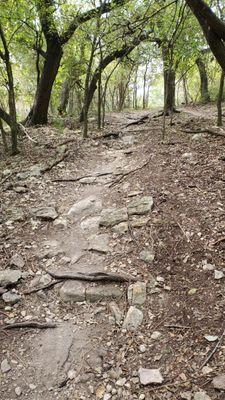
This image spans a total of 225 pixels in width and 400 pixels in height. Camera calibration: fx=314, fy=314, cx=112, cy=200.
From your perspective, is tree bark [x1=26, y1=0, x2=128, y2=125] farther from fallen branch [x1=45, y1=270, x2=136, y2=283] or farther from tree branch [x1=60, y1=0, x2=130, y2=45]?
fallen branch [x1=45, y1=270, x2=136, y2=283]

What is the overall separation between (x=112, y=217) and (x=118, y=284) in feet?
Answer: 4.97

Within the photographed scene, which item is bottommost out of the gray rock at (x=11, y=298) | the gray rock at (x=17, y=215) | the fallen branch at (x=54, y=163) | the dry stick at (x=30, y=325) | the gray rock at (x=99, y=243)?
the dry stick at (x=30, y=325)

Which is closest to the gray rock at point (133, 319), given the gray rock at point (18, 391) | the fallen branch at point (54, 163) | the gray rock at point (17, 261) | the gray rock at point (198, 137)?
the gray rock at point (18, 391)

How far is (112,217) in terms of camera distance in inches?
204

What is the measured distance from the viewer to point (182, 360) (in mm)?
→ 2912

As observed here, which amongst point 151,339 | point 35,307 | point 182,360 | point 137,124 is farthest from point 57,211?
point 137,124

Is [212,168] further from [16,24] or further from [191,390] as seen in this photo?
[16,24]

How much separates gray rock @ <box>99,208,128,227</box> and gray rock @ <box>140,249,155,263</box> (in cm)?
90

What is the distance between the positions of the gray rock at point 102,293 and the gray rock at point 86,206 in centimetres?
200

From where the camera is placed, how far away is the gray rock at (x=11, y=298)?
12.3 feet

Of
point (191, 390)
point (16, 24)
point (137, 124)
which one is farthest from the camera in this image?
point (137, 124)

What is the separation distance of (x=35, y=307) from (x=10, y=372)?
0.81m

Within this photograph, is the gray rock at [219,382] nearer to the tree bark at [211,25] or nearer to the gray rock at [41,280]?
the gray rock at [41,280]

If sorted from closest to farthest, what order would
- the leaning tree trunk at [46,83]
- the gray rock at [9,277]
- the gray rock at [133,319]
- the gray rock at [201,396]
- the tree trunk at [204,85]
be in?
the gray rock at [201,396] < the gray rock at [133,319] < the gray rock at [9,277] < the leaning tree trunk at [46,83] < the tree trunk at [204,85]
